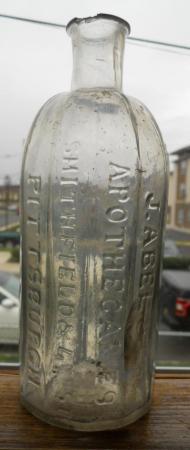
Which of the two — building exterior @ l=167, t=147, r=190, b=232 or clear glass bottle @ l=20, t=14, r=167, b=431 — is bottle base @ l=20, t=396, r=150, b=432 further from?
building exterior @ l=167, t=147, r=190, b=232

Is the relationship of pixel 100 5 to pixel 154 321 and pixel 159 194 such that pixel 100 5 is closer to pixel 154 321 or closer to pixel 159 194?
pixel 159 194

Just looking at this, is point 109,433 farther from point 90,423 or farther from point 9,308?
point 9,308

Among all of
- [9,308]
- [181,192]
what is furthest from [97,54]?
[9,308]

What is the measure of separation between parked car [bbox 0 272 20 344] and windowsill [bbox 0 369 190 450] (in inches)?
10.0

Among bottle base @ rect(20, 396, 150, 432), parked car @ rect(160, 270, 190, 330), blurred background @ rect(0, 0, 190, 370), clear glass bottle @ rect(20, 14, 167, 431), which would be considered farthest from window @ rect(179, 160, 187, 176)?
bottle base @ rect(20, 396, 150, 432)

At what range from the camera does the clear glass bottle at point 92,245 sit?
0.36 m

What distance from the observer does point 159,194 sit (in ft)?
1.24

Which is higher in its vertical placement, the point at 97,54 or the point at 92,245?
the point at 97,54

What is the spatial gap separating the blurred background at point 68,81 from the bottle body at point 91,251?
0.19 metres

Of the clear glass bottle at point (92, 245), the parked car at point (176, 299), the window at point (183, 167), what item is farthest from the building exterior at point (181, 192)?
the clear glass bottle at point (92, 245)

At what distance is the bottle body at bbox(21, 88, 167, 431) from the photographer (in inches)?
14.1

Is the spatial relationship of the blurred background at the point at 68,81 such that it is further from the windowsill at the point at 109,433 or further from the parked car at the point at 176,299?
the windowsill at the point at 109,433

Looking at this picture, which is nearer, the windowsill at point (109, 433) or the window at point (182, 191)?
the windowsill at point (109, 433)

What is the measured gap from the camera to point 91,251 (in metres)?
0.36
